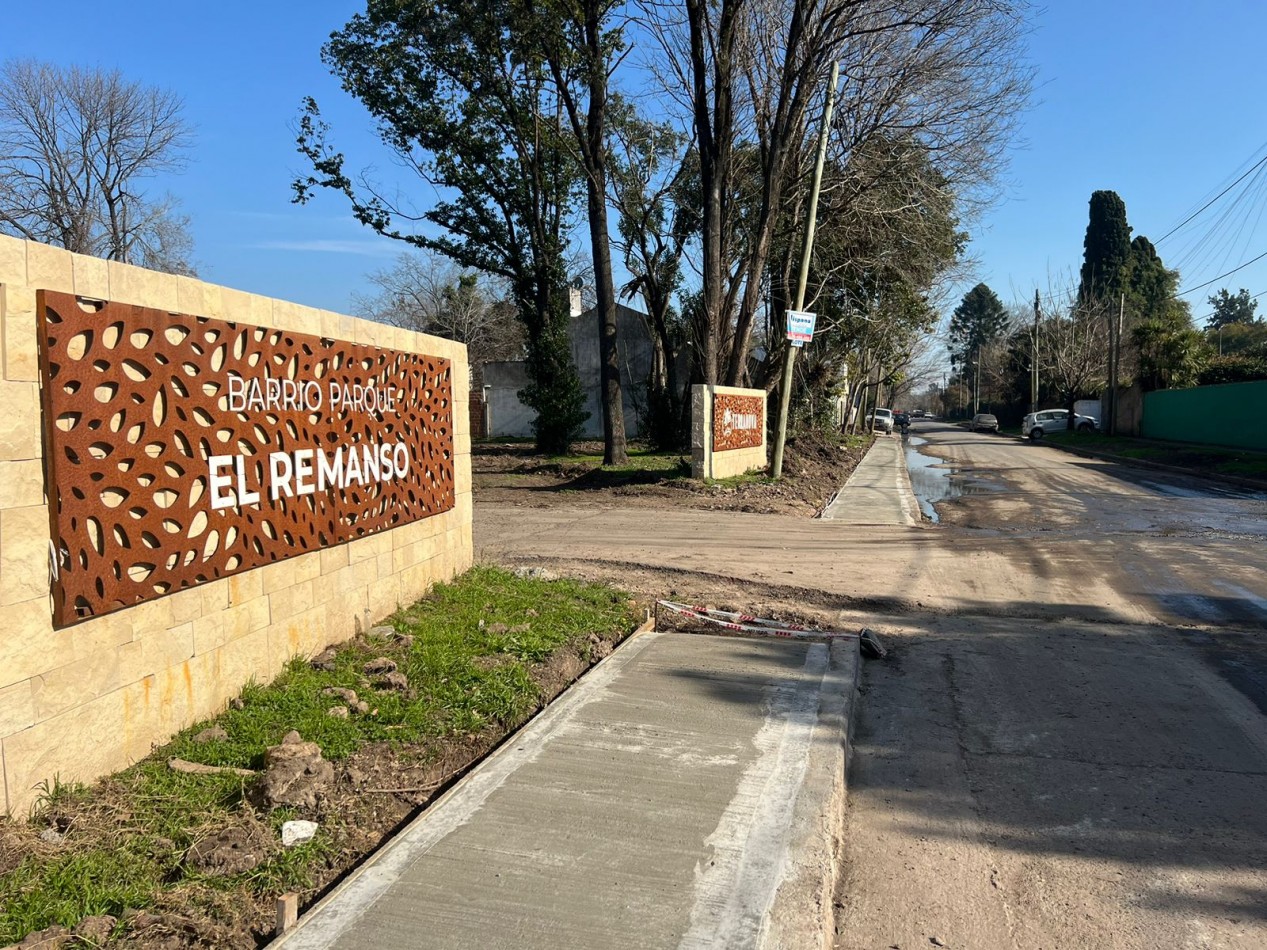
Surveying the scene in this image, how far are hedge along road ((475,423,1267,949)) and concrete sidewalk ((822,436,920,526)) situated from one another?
2.17 m

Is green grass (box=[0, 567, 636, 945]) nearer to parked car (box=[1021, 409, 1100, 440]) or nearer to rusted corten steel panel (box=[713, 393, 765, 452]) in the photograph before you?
rusted corten steel panel (box=[713, 393, 765, 452])

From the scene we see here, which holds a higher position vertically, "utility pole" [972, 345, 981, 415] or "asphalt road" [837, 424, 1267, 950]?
"utility pole" [972, 345, 981, 415]

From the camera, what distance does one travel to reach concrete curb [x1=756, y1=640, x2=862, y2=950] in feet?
10.6

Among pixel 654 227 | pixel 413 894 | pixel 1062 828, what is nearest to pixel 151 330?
pixel 413 894

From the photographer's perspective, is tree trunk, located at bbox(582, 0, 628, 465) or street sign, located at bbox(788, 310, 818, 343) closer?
street sign, located at bbox(788, 310, 818, 343)

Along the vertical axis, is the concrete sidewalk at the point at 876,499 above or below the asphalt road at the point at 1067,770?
above

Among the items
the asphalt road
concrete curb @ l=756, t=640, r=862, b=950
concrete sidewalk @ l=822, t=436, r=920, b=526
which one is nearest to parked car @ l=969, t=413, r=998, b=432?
concrete sidewalk @ l=822, t=436, r=920, b=526

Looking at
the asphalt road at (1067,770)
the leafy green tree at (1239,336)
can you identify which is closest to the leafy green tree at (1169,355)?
the leafy green tree at (1239,336)

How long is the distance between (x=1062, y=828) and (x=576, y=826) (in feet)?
7.49

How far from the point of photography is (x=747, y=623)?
7.95 m

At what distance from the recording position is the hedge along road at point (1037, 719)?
3.63 meters

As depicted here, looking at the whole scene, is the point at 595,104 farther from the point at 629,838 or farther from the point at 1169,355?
the point at 1169,355

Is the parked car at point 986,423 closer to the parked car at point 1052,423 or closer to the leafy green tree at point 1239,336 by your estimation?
the parked car at point 1052,423

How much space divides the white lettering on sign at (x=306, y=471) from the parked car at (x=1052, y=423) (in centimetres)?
4934
